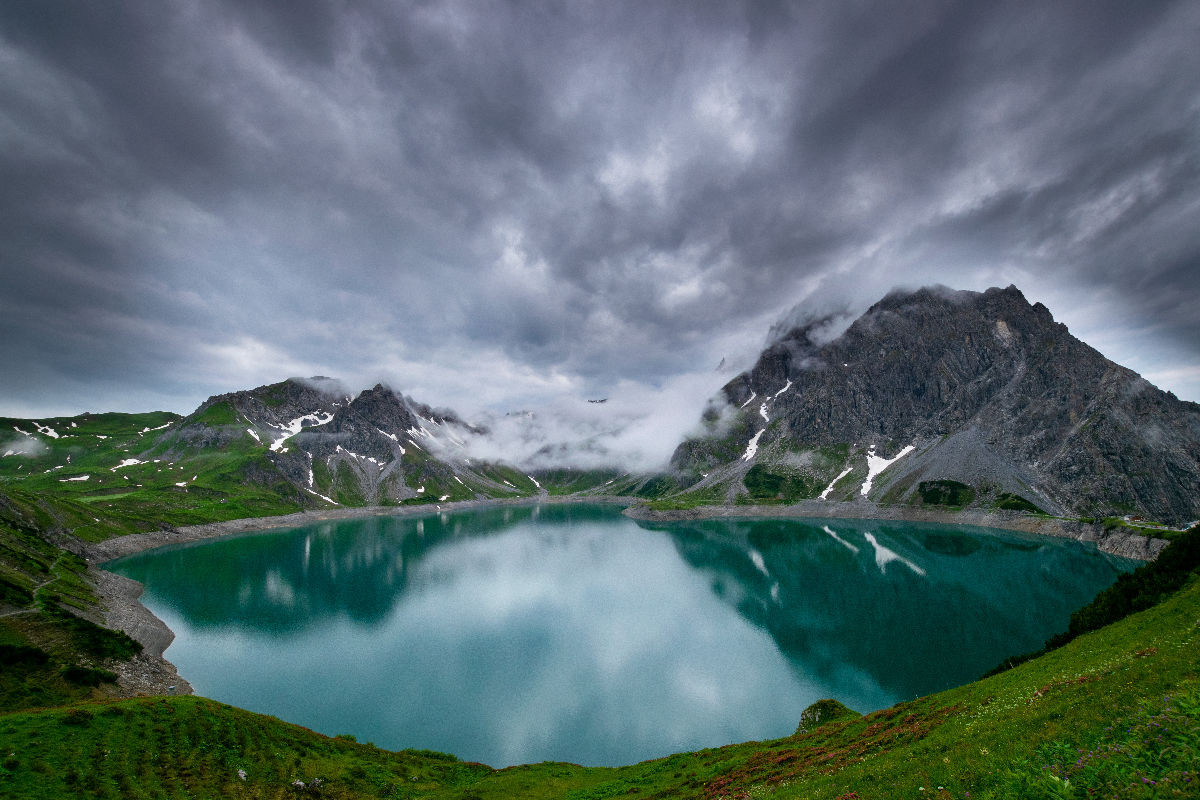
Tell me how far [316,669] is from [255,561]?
3950 inches

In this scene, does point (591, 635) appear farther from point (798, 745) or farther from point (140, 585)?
point (140, 585)

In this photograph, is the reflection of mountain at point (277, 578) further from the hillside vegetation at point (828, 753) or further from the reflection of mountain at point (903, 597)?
the reflection of mountain at point (903, 597)

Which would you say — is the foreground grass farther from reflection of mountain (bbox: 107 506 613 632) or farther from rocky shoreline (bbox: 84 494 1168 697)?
reflection of mountain (bbox: 107 506 613 632)

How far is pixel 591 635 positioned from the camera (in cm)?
7612

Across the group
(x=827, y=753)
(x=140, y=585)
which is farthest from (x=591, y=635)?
(x=140, y=585)

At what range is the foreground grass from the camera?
9914mm

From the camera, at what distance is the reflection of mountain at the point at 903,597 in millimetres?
63750

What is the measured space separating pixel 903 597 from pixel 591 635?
66.6m

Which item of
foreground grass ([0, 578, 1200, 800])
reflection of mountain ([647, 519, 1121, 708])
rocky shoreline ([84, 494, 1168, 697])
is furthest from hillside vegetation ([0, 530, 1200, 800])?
reflection of mountain ([647, 519, 1121, 708])

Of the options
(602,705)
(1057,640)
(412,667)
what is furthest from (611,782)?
(412,667)

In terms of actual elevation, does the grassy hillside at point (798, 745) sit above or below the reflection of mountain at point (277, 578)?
below

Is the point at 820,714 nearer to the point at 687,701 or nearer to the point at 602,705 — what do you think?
the point at 687,701

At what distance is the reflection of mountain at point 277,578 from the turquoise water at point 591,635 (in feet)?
2.66

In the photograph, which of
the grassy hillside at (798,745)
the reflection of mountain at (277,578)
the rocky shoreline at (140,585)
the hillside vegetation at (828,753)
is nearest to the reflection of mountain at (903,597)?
the rocky shoreline at (140,585)
